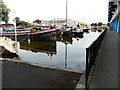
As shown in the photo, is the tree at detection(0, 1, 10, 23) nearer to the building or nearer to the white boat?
the white boat

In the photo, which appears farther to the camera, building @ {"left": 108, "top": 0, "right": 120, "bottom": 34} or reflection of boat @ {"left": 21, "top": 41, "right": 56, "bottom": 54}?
building @ {"left": 108, "top": 0, "right": 120, "bottom": 34}

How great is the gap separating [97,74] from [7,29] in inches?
1012

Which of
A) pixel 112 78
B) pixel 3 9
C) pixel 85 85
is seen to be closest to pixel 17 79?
pixel 85 85

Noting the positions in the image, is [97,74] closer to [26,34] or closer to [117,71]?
[117,71]

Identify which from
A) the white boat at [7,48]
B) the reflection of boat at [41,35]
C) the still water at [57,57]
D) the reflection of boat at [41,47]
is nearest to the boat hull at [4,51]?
the white boat at [7,48]

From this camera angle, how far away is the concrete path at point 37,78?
9.33 ft

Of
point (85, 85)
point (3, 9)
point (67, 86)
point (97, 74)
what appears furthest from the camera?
point (3, 9)

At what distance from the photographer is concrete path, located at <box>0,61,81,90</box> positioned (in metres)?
2.84

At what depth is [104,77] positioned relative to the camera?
10.2ft

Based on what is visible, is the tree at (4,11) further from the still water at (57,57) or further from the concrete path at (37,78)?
the concrete path at (37,78)

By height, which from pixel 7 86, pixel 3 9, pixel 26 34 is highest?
pixel 3 9

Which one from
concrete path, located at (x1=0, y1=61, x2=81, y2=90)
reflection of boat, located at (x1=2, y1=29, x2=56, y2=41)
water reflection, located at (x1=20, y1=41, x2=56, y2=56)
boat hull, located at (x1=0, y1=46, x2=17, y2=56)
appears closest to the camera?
concrete path, located at (x1=0, y1=61, x2=81, y2=90)

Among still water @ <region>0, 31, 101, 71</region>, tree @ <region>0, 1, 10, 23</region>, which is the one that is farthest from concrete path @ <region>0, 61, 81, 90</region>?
tree @ <region>0, 1, 10, 23</region>

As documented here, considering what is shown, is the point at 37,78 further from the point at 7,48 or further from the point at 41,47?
the point at 41,47
